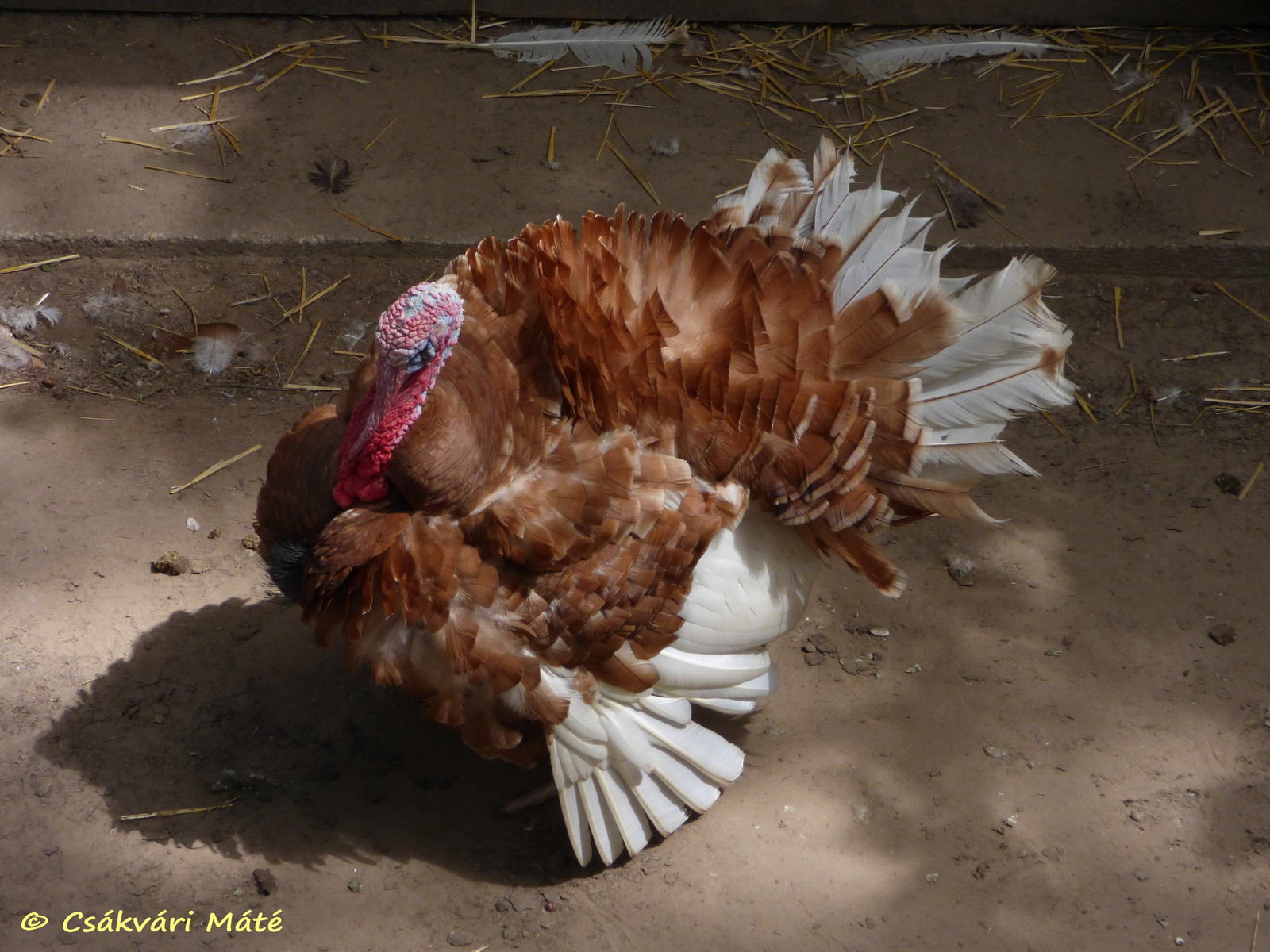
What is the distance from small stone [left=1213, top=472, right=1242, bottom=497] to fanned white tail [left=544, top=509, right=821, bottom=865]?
193 cm

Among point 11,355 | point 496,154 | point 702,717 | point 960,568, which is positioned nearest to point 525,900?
point 702,717

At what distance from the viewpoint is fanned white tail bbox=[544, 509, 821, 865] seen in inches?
107

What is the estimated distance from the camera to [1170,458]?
12.9ft

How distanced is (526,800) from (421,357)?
4.65 ft

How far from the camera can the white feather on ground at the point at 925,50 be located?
197 inches

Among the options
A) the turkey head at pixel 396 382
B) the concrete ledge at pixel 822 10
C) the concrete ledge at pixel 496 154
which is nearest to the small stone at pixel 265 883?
the turkey head at pixel 396 382

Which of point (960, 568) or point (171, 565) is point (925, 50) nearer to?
point (960, 568)

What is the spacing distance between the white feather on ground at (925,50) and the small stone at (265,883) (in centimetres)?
421

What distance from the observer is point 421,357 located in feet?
7.39

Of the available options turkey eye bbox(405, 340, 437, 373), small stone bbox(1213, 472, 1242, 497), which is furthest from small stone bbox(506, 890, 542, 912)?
small stone bbox(1213, 472, 1242, 497)

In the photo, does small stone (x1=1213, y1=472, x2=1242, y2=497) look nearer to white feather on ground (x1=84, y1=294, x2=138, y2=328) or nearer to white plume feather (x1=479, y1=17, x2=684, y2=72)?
white plume feather (x1=479, y1=17, x2=684, y2=72)

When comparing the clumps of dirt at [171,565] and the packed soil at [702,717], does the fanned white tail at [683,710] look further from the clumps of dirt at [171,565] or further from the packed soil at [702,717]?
the clumps of dirt at [171,565]

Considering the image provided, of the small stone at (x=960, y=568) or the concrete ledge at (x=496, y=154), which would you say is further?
the concrete ledge at (x=496, y=154)

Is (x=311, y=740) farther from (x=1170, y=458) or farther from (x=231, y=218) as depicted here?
(x=1170, y=458)
